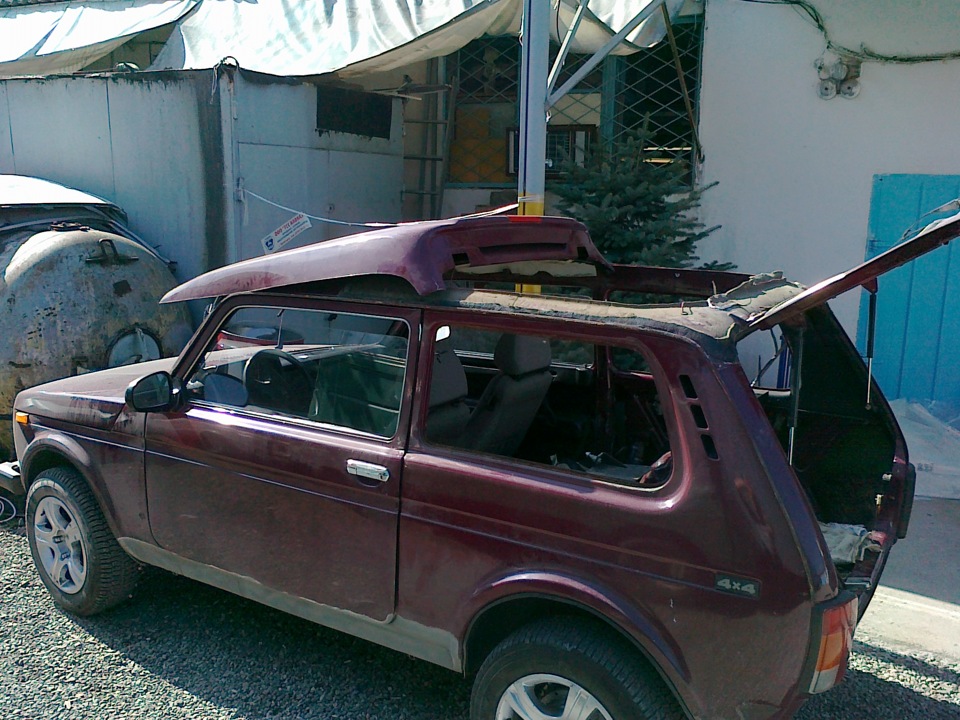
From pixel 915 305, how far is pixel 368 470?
5.86 metres

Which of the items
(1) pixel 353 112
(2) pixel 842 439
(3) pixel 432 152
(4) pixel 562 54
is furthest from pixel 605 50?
(2) pixel 842 439

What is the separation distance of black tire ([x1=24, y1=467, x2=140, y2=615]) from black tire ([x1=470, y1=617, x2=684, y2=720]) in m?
2.02

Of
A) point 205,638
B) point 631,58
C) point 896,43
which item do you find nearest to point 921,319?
point 896,43

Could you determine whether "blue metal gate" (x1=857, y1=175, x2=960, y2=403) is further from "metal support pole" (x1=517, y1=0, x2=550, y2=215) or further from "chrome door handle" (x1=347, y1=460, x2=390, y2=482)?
"chrome door handle" (x1=347, y1=460, x2=390, y2=482)

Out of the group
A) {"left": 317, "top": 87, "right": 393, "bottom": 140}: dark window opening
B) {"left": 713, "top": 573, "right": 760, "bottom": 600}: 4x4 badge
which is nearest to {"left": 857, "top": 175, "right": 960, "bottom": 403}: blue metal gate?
{"left": 317, "top": 87, "right": 393, "bottom": 140}: dark window opening

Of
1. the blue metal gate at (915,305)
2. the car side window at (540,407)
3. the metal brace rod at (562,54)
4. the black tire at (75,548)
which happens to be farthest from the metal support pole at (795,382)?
the blue metal gate at (915,305)

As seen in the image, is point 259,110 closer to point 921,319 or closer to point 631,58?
point 631,58

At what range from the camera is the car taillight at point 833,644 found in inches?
87.4

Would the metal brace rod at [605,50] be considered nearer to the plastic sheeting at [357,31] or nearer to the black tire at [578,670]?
the plastic sheeting at [357,31]

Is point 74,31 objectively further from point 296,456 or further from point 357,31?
point 296,456

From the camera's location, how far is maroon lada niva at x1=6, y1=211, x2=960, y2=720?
2.29 m

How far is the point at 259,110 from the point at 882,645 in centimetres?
604

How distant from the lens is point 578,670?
2.46 metres

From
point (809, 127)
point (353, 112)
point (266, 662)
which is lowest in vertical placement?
point (266, 662)
